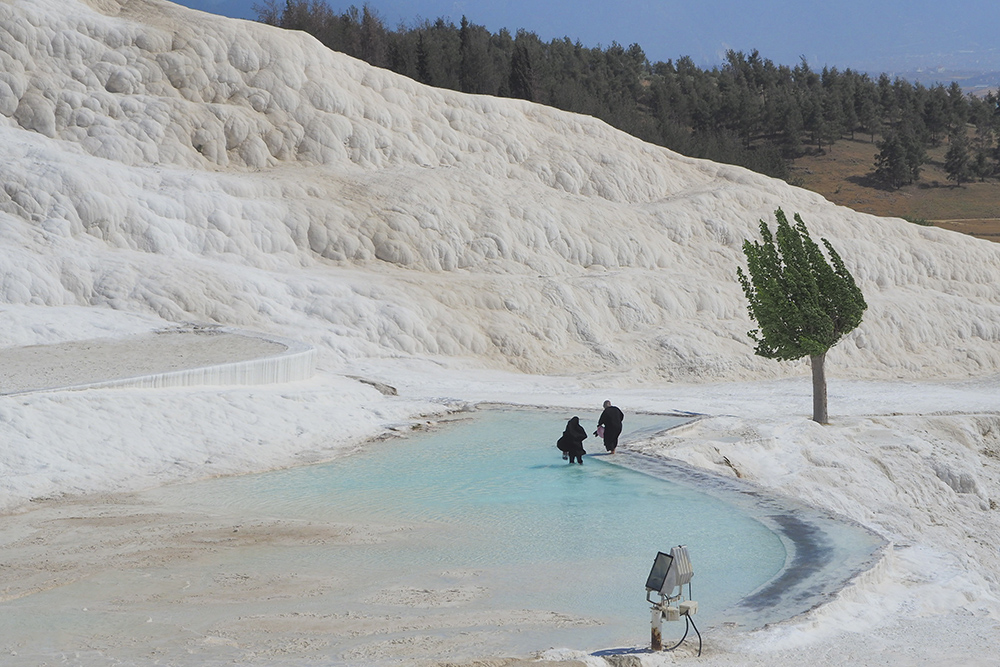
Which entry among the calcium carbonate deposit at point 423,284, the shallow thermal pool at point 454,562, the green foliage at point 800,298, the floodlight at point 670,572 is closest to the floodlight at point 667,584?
the floodlight at point 670,572

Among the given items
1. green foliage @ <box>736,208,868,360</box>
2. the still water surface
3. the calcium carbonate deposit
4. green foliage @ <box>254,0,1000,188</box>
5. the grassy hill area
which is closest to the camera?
the still water surface

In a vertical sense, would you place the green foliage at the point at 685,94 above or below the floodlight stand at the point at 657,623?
above

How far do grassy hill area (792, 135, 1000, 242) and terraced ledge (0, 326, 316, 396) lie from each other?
59466mm

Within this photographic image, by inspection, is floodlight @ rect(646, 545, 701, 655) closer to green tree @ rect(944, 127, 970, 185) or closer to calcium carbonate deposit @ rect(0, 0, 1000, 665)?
calcium carbonate deposit @ rect(0, 0, 1000, 665)

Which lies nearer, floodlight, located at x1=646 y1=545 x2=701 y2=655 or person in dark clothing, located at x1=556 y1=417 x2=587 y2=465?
floodlight, located at x1=646 y1=545 x2=701 y2=655

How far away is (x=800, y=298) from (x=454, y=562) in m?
13.7

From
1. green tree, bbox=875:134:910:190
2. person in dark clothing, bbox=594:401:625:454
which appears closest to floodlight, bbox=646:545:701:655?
person in dark clothing, bbox=594:401:625:454

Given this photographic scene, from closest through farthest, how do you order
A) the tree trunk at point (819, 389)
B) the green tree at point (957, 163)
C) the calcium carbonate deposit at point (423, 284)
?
the calcium carbonate deposit at point (423, 284) → the tree trunk at point (819, 389) → the green tree at point (957, 163)

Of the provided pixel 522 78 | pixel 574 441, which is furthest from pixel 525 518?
pixel 522 78

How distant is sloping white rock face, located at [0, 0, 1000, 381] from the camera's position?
28734 millimetres

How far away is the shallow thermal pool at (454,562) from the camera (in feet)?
30.6

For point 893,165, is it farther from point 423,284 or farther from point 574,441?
point 574,441

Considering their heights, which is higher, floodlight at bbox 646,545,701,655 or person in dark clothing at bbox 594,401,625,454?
person in dark clothing at bbox 594,401,625,454

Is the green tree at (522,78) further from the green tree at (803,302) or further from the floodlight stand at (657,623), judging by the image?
the floodlight stand at (657,623)
